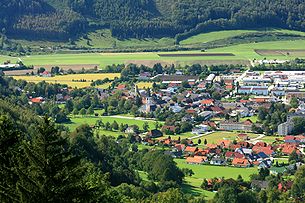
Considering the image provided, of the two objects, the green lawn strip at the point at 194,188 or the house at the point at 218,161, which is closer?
the green lawn strip at the point at 194,188

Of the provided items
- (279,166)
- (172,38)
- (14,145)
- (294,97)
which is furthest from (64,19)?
(14,145)

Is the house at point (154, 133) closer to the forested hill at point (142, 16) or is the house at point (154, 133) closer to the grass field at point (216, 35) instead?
the grass field at point (216, 35)

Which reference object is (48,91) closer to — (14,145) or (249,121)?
(249,121)

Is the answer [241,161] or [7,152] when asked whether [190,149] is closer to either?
[241,161]

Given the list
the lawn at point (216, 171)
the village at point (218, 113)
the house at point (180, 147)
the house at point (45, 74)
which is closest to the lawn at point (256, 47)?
the village at point (218, 113)

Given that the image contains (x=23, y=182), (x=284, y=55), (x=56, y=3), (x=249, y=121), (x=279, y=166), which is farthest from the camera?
(x=56, y=3)

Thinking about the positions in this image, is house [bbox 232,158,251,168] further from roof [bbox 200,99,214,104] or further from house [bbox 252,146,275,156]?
roof [bbox 200,99,214,104]

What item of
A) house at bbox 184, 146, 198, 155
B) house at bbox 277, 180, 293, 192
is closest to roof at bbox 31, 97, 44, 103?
house at bbox 184, 146, 198, 155
